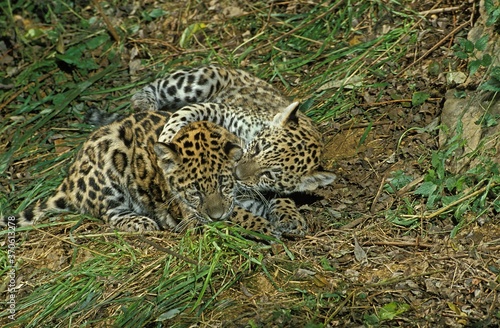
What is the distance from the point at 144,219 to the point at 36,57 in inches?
159

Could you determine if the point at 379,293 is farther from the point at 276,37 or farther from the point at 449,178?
the point at 276,37

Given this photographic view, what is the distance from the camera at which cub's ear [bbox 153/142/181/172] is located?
26.0 feet

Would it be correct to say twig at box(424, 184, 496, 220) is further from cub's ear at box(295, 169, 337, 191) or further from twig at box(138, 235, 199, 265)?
twig at box(138, 235, 199, 265)

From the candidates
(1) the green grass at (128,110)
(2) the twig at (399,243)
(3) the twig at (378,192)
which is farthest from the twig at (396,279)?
(3) the twig at (378,192)

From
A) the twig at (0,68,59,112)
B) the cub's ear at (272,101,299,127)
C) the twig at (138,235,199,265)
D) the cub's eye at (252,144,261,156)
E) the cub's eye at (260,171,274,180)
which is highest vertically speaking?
the cub's ear at (272,101,299,127)

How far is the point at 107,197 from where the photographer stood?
8.64 meters

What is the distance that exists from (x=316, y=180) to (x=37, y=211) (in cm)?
295

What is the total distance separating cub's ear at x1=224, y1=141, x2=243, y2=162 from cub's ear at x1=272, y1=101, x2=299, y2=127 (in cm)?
88

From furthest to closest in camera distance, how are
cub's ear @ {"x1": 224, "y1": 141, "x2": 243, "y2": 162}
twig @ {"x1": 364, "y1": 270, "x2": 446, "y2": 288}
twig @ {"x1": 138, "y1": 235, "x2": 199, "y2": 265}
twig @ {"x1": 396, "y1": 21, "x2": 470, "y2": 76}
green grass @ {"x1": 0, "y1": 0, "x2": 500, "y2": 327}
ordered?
twig @ {"x1": 396, "y1": 21, "x2": 470, "y2": 76}
cub's ear @ {"x1": 224, "y1": 141, "x2": 243, "y2": 162}
twig @ {"x1": 138, "y1": 235, "x2": 199, "y2": 265}
green grass @ {"x1": 0, "y1": 0, "x2": 500, "y2": 327}
twig @ {"x1": 364, "y1": 270, "x2": 446, "y2": 288}

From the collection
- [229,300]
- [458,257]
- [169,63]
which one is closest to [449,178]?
[458,257]

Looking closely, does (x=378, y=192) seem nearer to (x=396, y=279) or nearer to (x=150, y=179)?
(x=396, y=279)

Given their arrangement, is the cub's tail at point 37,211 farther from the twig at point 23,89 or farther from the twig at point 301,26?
the twig at point 301,26

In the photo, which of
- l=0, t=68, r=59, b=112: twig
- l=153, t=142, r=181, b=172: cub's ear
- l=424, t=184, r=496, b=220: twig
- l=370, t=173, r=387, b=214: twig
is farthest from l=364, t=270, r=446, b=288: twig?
l=0, t=68, r=59, b=112: twig

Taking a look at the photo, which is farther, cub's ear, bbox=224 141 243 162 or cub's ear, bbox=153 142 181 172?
cub's ear, bbox=224 141 243 162
